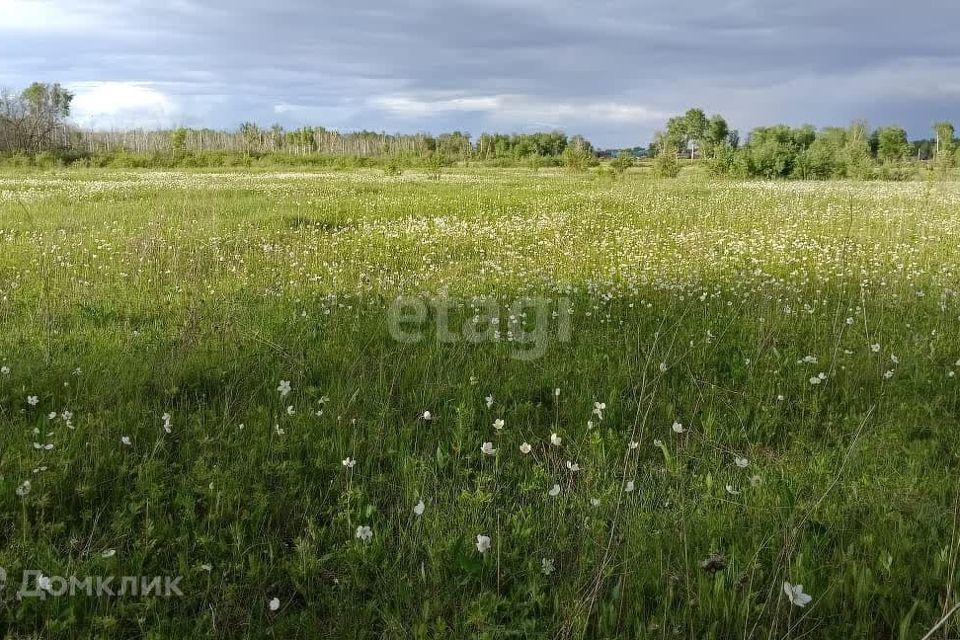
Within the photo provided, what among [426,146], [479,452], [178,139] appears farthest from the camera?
[426,146]

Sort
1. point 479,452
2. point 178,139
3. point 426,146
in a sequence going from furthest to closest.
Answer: point 426,146 < point 178,139 < point 479,452

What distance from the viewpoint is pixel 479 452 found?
3.96 meters

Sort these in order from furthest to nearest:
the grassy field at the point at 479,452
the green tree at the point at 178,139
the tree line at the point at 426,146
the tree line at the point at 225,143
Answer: the green tree at the point at 178,139
the tree line at the point at 225,143
the tree line at the point at 426,146
the grassy field at the point at 479,452

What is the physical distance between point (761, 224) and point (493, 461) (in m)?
12.0

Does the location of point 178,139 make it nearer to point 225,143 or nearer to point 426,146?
point 225,143

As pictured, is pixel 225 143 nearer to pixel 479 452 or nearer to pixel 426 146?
pixel 426 146

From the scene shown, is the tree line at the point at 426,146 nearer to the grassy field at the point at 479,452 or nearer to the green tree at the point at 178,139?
the green tree at the point at 178,139

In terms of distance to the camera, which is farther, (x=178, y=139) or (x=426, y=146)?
(x=426, y=146)

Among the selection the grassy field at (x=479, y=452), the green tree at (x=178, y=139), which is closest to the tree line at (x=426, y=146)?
the green tree at (x=178, y=139)

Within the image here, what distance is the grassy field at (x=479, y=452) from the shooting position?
2.67 meters

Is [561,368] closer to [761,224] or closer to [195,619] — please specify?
[195,619]

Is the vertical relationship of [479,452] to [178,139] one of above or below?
below

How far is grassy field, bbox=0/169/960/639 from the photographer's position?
105 inches

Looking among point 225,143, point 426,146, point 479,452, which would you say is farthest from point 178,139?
point 479,452
